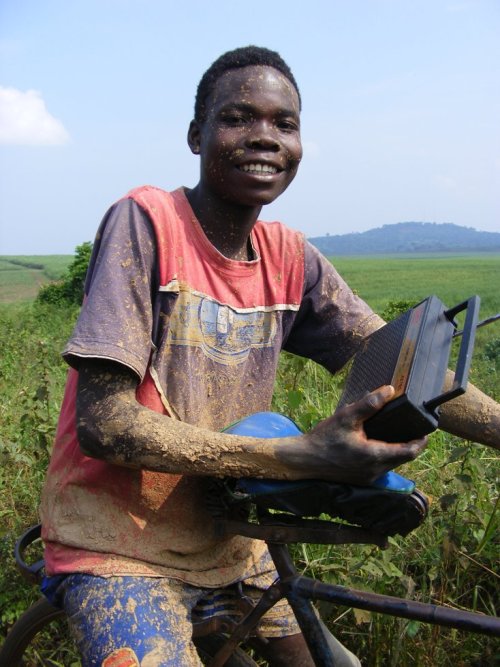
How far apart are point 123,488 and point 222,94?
41.5 inches

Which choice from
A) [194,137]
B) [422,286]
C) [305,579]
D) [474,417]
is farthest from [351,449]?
[422,286]

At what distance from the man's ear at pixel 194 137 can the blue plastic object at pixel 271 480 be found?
0.79 meters

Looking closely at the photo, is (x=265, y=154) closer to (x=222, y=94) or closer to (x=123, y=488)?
(x=222, y=94)

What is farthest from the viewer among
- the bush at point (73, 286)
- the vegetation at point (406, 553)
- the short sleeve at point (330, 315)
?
the bush at point (73, 286)

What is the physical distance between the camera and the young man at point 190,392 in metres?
1.60

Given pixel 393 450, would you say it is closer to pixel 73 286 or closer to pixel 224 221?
pixel 224 221

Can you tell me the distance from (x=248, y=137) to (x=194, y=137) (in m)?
0.24

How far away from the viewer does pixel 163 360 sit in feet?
6.07

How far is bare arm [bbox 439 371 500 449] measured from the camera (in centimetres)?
198

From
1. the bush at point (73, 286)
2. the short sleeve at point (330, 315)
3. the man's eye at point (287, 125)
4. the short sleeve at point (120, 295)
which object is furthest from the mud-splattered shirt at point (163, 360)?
the bush at point (73, 286)

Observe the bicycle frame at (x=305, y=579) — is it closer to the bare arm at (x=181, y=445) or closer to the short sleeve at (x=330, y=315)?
the bare arm at (x=181, y=445)

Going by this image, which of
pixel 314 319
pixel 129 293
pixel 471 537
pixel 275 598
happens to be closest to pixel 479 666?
pixel 471 537

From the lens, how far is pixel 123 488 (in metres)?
1.84

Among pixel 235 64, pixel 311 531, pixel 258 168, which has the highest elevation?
pixel 235 64
